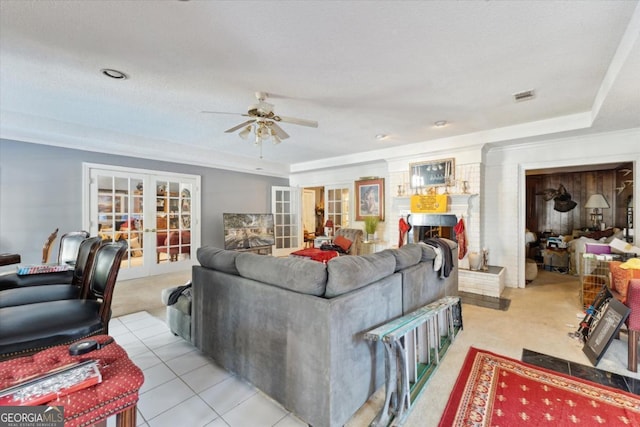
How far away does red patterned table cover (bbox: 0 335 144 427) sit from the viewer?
36.6 inches

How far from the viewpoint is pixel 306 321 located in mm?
1525

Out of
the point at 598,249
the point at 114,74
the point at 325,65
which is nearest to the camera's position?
the point at 325,65

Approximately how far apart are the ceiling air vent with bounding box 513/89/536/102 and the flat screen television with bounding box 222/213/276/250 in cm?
526

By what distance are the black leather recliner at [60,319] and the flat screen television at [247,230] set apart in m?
4.00

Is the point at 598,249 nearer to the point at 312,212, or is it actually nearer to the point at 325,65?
the point at 325,65

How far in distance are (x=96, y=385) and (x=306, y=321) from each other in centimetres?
92

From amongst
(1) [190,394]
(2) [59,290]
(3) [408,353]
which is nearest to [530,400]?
(3) [408,353]

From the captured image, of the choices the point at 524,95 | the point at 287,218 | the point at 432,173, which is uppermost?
the point at 524,95

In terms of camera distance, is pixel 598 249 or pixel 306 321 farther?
pixel 598 249

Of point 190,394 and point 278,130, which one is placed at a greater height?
point 278,130

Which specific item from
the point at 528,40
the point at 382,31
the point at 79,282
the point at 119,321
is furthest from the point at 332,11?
the point at 119,321

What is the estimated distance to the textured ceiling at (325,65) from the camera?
1.78 m

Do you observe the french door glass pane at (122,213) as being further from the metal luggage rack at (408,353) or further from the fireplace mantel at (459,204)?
the fireplace mantel at (459,204)

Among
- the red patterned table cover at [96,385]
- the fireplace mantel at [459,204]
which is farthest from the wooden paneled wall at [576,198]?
the red patterned table cover at [96,385]
